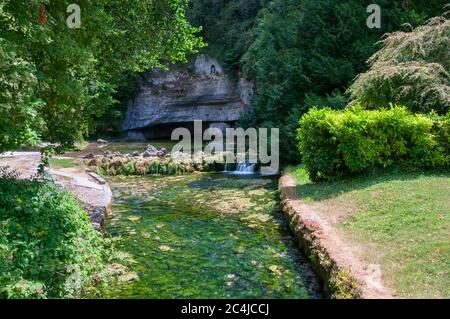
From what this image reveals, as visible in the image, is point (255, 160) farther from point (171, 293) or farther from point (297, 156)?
point (171, 293)

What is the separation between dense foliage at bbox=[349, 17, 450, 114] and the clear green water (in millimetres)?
4870

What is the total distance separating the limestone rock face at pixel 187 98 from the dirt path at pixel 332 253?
26.9m

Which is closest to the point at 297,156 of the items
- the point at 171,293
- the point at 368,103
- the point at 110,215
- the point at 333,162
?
the point at 368,103

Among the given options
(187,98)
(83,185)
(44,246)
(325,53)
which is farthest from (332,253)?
(187,98)

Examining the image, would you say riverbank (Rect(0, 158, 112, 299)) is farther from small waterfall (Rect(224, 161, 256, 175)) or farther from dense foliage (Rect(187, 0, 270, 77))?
dense foliage (Rect(187, 0, 270, 77))

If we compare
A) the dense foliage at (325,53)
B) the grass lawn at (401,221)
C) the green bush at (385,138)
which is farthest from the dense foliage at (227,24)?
the grass lawn at (401,221)

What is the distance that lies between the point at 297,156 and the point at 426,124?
705cm

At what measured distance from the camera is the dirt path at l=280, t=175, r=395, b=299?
5965 mm

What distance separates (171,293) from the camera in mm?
6988

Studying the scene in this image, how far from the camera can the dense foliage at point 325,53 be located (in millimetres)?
18188

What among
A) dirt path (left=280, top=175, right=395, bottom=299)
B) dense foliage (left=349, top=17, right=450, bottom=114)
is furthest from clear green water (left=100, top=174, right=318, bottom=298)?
dense foliage (left=349, top=17, right=450, bottom=114)

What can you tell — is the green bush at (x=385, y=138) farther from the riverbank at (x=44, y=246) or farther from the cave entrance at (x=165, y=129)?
the cave entrance at (x=165, y=129)

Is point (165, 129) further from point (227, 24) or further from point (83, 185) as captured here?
point (83, 185)

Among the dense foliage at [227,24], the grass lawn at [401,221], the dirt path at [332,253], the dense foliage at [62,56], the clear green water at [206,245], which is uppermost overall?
the dense foliage at [227,24]
